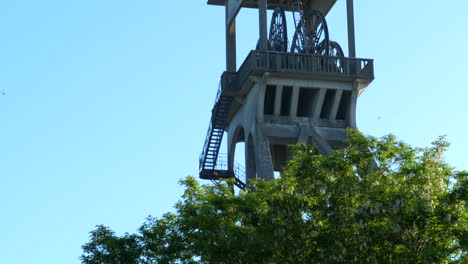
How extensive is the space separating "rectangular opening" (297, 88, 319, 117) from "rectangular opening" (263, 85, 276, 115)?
1.99 meters

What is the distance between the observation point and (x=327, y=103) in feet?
181

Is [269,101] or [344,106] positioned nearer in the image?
[269,101]

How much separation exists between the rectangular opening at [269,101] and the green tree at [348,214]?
17.3m

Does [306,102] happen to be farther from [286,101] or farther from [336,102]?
[336,102]

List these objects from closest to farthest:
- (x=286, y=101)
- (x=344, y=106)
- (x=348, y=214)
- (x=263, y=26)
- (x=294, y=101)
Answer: (x=348, y=214)
(x=263, y=26)
(x=294, y=101)
(x=286, y=101)
(x=344, y=106)

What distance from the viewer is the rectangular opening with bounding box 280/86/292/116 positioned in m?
54.2

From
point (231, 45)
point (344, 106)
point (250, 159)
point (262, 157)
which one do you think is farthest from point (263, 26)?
point (250, 159)

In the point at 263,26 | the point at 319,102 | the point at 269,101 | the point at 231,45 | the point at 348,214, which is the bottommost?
the point at 348,214

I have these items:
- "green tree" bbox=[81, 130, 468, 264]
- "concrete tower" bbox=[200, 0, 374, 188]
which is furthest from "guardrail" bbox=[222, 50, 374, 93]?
"green tree" bbox=[81, 130, 468, 264]

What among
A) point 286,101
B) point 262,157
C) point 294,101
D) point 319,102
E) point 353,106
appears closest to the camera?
point 262,157

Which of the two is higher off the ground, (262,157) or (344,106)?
(344,106)

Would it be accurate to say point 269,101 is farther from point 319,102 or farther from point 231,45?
point 231,45

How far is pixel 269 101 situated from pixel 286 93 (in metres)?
1.04

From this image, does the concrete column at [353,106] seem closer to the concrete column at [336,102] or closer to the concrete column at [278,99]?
the concrete column at [336,102]
